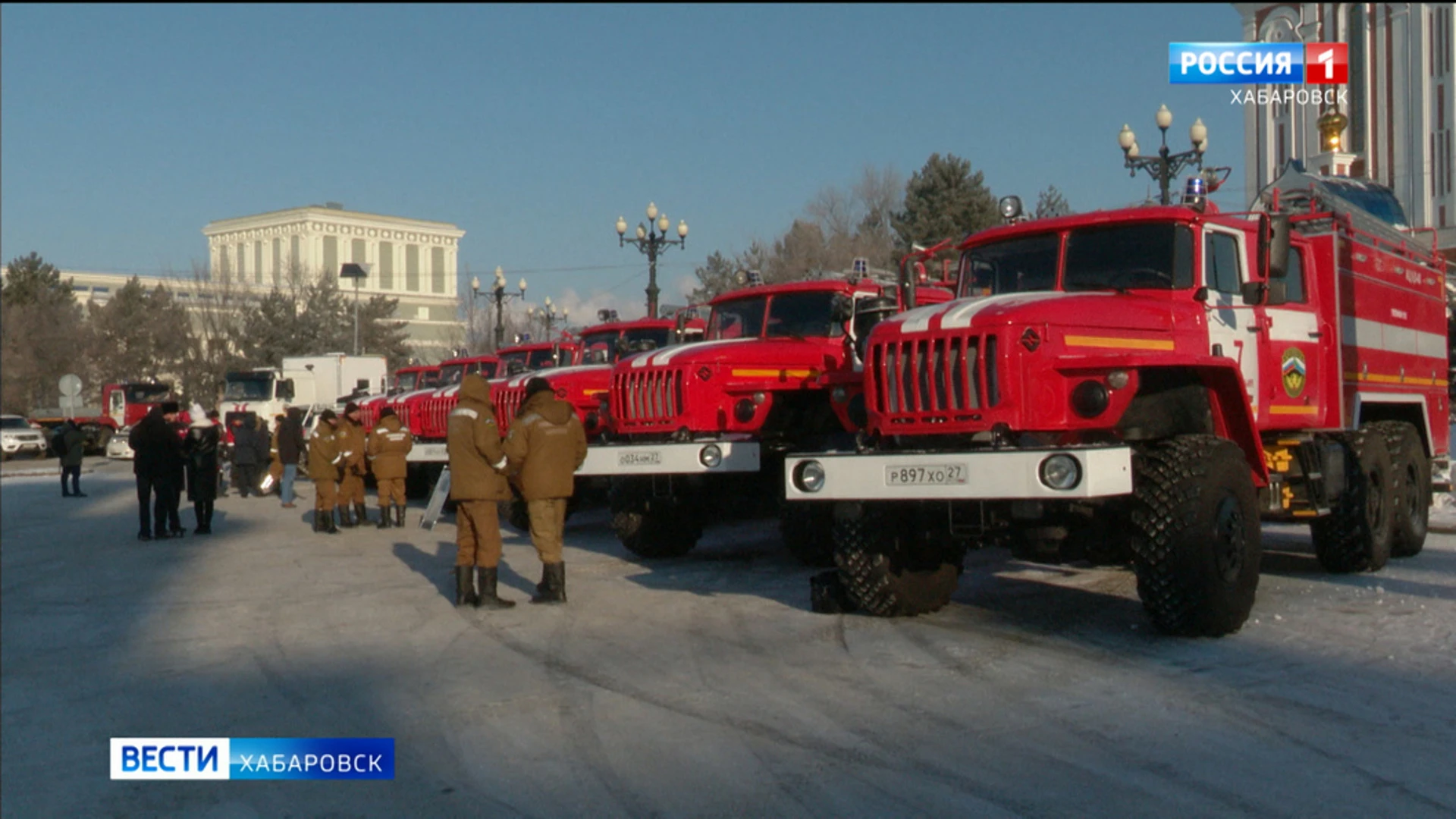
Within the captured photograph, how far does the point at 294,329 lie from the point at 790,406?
54.4 metres

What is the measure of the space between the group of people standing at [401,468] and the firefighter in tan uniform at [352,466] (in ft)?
0.05

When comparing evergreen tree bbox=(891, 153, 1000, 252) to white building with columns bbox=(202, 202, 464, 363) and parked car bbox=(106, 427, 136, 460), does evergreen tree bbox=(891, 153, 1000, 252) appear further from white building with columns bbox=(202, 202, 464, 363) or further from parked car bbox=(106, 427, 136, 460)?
white building with columns bbox=(202, 202, 464, 363)

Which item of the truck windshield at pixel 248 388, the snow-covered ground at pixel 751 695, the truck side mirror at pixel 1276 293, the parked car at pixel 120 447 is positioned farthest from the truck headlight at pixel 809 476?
the parked car at pixel 120 447

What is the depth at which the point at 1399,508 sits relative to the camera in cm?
1176

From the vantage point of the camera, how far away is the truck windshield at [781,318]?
12.7 metres

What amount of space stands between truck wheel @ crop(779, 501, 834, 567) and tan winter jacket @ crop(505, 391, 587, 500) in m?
1.93

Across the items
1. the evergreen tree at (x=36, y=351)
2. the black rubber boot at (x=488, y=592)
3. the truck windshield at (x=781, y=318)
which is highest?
the evergreen tree at (x=36, y=351)

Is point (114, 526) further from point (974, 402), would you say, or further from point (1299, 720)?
point (1299, 720)

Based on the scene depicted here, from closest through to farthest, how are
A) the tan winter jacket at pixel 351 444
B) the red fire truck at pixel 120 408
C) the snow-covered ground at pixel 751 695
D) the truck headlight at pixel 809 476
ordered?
1. the snow-covered ground at pixel 751 695
2. the truck headlight at pixel 809 476
3. the tan winter jacket at pixel 351 444
4. the red fire truck at pixel 120 408

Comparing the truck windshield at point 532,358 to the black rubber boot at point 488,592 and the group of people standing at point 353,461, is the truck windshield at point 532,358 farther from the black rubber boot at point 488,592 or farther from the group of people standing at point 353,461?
the black rubber boot at point 488,592

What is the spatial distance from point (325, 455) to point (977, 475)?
11233 millimetres

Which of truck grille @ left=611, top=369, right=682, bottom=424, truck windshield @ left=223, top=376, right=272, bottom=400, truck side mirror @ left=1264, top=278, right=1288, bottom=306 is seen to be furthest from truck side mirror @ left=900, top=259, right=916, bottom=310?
truck windshield @ left=223, top=376, right=272, bottom=400

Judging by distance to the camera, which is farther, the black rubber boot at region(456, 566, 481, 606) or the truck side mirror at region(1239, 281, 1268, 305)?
the black rubber boot at region(456, 566, 481, 606)

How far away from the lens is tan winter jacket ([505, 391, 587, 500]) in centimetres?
999
